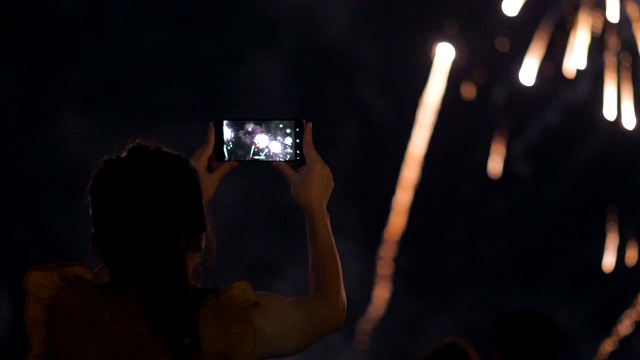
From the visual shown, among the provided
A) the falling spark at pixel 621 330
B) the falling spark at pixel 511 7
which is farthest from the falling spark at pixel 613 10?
the falling spark at pixel 621 330

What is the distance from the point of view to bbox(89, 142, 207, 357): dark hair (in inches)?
38.9

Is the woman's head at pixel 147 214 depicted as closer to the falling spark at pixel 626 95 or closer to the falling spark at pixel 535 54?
the falling spark at pixel 535 54

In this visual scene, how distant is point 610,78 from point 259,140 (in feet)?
10.6

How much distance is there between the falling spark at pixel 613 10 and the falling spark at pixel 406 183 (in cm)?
92

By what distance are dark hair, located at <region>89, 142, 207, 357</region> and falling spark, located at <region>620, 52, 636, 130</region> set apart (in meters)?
3.67

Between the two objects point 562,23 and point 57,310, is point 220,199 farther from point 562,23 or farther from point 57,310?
point 57,310

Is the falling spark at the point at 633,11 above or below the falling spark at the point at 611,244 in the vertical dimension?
above

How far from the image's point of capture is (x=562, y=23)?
4250 millimetres

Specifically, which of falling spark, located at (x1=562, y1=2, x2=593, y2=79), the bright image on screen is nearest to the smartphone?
the bright image on screen

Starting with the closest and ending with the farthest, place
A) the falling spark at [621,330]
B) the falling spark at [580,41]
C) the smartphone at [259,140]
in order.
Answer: the smartphone at [259,140]
the falling spark at [580,41]
the falling spark at [621,330]

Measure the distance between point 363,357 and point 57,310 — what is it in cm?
340

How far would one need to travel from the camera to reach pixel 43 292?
106 centimetres

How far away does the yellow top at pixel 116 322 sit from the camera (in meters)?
1.01

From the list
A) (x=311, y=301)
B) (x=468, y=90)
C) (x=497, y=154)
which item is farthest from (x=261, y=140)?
(x=497, y=154)
